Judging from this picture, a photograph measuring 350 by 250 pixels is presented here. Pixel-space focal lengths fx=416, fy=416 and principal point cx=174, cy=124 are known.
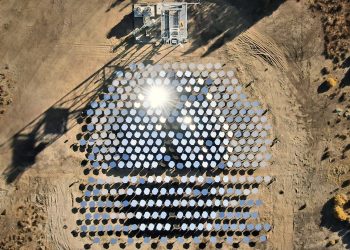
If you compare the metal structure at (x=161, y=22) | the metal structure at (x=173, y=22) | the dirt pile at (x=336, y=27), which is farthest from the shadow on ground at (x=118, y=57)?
the dirt pile at (x=336, y=27)

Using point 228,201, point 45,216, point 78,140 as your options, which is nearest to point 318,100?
point 228,201

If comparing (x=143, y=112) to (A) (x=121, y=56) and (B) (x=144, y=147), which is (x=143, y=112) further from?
(A) (x=121, y=56)

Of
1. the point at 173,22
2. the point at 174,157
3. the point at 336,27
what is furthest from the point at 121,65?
the point at 336,27

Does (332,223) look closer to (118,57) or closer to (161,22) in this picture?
(161,22)

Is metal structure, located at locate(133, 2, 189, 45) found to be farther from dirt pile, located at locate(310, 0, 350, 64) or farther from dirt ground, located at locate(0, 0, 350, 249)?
dirt pile, located at locate(310, 0, 350, 64)

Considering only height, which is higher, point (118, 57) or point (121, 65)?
point (118, 57)
